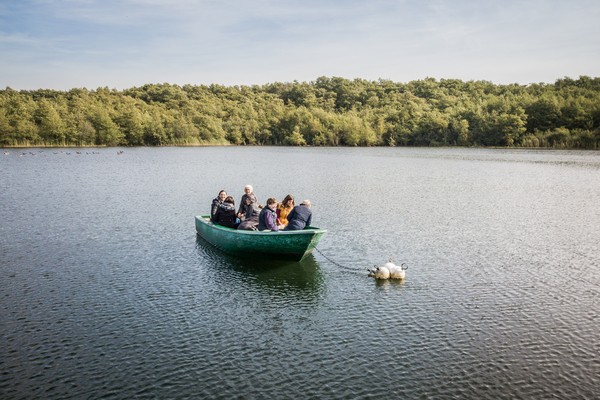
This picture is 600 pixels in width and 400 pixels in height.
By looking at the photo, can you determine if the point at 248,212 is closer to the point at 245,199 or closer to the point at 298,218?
the point at 245,199

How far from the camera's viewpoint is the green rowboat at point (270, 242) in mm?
15562

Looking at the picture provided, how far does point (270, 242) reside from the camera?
624 inches

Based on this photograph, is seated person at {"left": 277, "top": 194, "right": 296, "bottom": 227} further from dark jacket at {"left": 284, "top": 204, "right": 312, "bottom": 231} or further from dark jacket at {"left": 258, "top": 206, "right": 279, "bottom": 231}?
dark jacket at {"left": 284, "top": 204, "right": 312, "bottom": 231}

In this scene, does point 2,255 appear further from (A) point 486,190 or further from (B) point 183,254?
(A) point 486,190

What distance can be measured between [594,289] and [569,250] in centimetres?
494

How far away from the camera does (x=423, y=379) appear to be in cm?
886

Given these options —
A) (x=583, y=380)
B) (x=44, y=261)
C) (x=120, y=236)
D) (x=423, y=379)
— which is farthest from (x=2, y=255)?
(x=583, y=380)

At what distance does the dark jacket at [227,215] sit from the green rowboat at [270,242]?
0.47 m

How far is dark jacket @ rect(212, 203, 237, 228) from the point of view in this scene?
17.9 metres

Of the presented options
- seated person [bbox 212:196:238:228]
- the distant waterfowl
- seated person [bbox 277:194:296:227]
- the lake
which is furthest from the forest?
the distant waterfowl

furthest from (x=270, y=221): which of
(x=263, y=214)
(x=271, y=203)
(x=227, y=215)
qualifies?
(x=227, y=215)

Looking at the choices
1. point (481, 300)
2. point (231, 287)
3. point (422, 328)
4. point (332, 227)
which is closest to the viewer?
point (422, 328)

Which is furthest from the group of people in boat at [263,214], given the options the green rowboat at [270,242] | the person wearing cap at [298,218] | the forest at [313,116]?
the forest at [313,116]

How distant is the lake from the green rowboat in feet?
1.27
